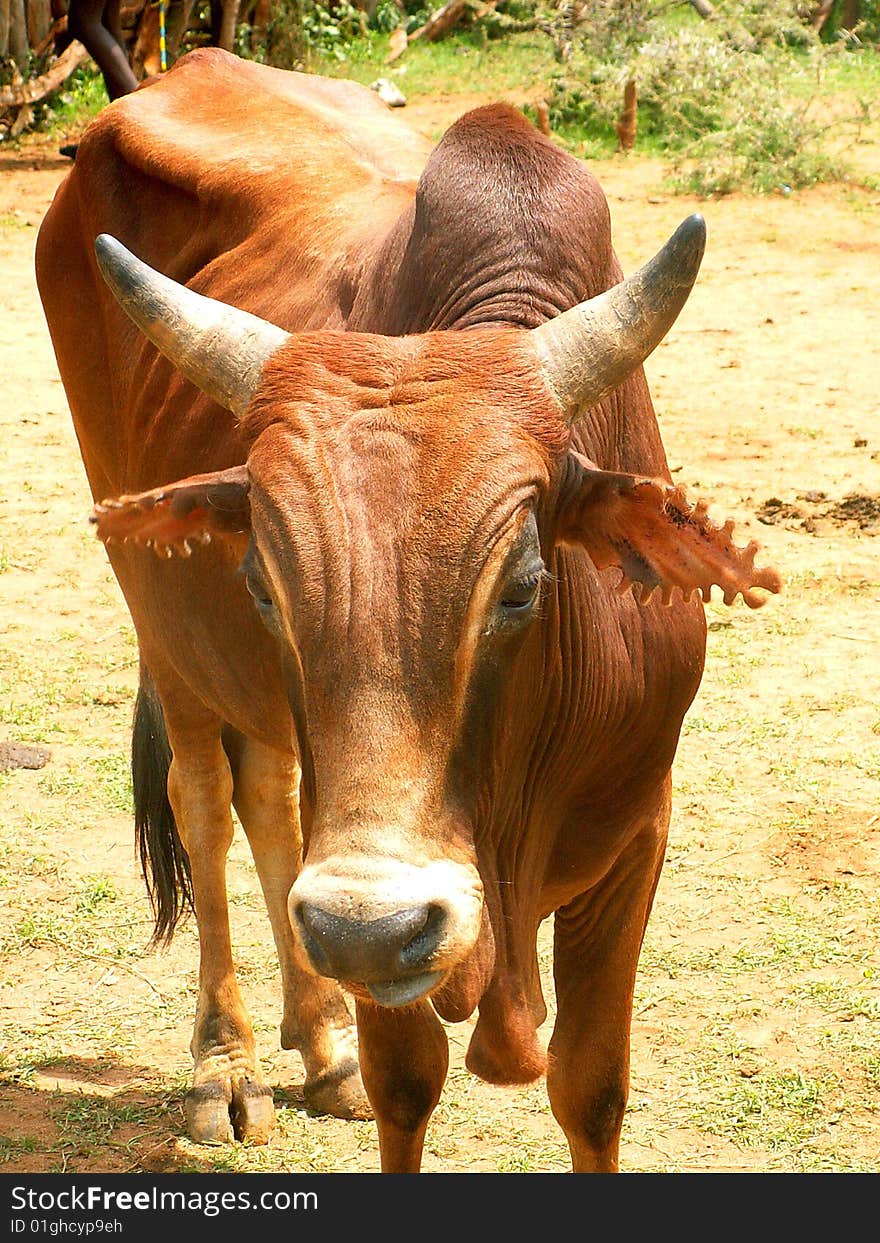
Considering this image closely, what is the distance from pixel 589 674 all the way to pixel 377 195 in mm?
1437

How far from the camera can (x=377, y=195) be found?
3629mm

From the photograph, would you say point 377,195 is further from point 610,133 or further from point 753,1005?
point 610,133

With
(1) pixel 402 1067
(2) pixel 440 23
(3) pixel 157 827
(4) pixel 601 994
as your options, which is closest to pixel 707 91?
(2) pixel 440 23

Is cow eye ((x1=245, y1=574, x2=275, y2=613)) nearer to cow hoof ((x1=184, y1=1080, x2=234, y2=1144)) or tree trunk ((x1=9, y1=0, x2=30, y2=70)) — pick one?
cow hoof ((x1=184, y1=1080, x2=234, y2=1144))

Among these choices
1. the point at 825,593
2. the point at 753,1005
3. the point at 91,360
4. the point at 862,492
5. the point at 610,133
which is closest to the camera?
the point at 753,1005

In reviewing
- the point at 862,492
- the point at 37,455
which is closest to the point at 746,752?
the point at 862,492

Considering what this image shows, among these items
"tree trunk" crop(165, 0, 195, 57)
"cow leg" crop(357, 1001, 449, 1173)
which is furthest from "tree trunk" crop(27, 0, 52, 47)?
"cow leg" crop(357, 1001, 449, 1173)

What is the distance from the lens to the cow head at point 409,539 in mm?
2076

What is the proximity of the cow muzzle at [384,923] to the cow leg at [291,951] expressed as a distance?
159 centimetres

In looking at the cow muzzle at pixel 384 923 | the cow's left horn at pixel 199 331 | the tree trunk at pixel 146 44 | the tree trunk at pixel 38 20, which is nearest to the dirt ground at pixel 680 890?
the cow muzzle at pixel 384 923

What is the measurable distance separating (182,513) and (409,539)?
54 centimetres

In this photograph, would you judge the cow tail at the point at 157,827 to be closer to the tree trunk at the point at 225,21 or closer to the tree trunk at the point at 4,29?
the tree trunk at the point at 4,29

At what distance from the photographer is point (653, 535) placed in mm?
2414

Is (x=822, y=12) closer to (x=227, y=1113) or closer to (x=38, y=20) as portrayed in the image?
(x=38, y=20)
